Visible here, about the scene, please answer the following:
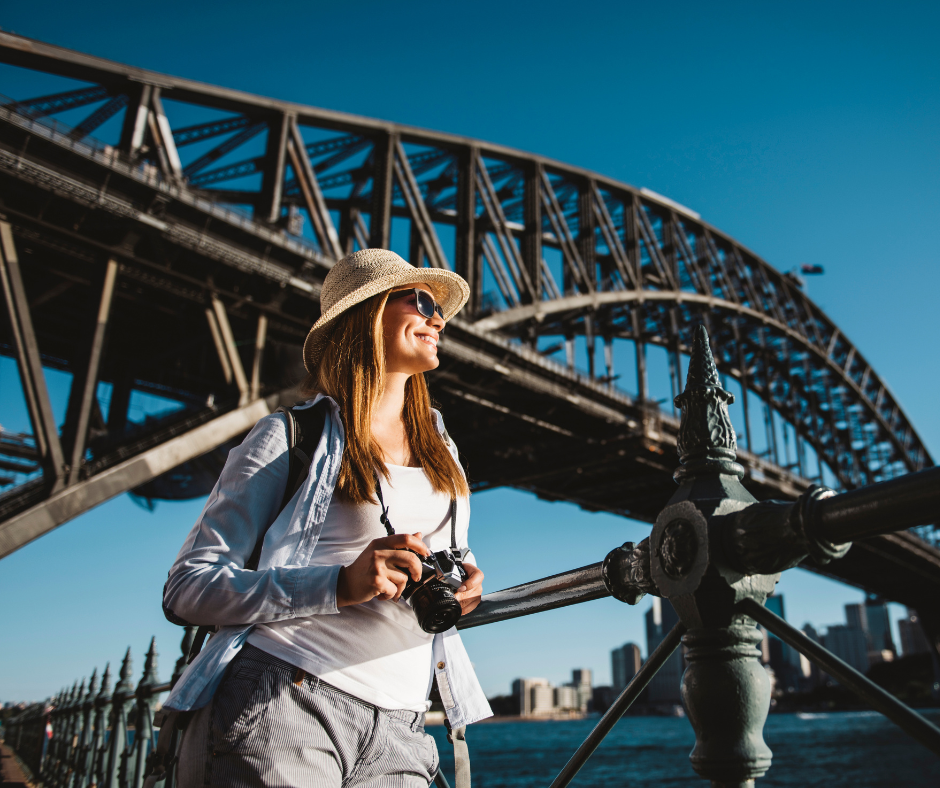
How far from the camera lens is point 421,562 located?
1641 millimetres

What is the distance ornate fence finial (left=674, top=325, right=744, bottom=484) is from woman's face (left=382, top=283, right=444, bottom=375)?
0.82 meters

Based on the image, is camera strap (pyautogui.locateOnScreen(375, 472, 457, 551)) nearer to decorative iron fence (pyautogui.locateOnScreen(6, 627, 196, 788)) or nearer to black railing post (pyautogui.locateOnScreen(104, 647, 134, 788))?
decorative iron fence (pyautogui.locateOnScreen(6, 627, 196, 788))


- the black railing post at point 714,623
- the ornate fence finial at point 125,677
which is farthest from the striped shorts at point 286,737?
the ornate fence finial at point 125,677

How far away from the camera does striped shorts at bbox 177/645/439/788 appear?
1.45m

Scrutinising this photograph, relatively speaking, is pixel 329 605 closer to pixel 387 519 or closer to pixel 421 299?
pixel 387 519

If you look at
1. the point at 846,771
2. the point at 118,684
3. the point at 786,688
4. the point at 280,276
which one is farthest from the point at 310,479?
the point at 786,688

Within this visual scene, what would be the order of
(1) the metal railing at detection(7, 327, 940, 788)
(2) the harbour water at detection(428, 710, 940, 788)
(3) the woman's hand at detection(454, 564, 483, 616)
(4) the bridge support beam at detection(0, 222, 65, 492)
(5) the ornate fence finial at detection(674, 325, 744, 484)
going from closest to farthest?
1. (1) the metal railing at detection(7, 327, 940, 788)
2. (5) the ornate fence finial at detection(674, 325, 744, 484)
3. (3) the woman's hand at detection(454, 564, 483, 616)
4. (4) the bridge support beam at detection(0, 222, 65, 492)
5. (2) the harbour water at detection(428, 710, 940, 788)

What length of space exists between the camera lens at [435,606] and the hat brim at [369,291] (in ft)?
2.42

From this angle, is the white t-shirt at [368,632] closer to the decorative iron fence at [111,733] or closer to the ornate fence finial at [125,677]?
the decorative iron fence at [111,733]

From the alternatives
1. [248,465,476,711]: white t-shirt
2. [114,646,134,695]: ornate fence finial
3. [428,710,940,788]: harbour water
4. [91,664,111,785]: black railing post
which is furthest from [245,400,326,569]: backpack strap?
[428,710,940,788]: harbour water

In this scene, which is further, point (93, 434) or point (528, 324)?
point (528, 324)

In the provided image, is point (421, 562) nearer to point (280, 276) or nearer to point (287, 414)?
point (287, 414)

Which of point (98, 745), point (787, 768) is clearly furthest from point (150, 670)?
point (787, 768)

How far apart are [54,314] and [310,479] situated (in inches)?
898
